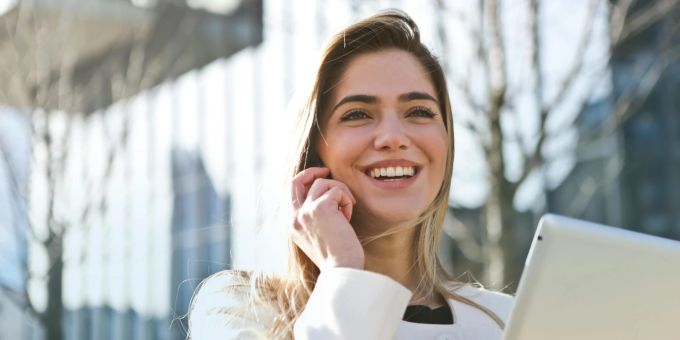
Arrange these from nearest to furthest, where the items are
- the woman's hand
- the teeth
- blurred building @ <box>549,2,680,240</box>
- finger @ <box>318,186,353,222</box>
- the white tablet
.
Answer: the white tablet → the woman's hand → finger @ <box>318,186,353,222</box> → the teeth → blurred building @ <box>549,2,680,240</box>

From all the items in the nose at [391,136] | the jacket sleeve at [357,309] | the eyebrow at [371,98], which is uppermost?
the eyebrow at [371,98]

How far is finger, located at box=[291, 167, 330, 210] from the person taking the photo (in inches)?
84.2

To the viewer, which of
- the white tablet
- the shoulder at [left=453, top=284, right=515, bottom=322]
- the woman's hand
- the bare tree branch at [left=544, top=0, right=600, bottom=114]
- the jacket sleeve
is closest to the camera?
the white tablet

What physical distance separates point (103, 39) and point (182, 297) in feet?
18.4

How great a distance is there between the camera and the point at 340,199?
2.05m

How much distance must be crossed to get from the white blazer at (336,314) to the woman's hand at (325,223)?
0.06m

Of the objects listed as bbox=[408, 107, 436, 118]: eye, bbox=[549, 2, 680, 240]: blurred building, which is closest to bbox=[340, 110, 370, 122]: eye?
bbox=[408, 107, 436, 118]: eye

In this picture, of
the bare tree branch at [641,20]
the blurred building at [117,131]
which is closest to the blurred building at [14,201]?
the blurred building at [117,131]

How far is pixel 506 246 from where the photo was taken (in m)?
5.77

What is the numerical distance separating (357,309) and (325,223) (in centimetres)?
28

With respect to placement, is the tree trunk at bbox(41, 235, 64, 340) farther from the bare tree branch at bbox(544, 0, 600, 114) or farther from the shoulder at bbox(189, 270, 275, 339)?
the shoulder at bbox(189, 270, 275, 339)

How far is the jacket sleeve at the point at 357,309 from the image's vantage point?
1.74 m

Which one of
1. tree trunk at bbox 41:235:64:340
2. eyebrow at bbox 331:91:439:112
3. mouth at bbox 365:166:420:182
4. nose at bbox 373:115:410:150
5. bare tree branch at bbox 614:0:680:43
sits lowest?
tree trunk at bbox 41:235:64:340

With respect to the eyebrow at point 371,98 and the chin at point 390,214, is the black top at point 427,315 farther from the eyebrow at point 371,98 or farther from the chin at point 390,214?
the eyebrow at point 371,98
